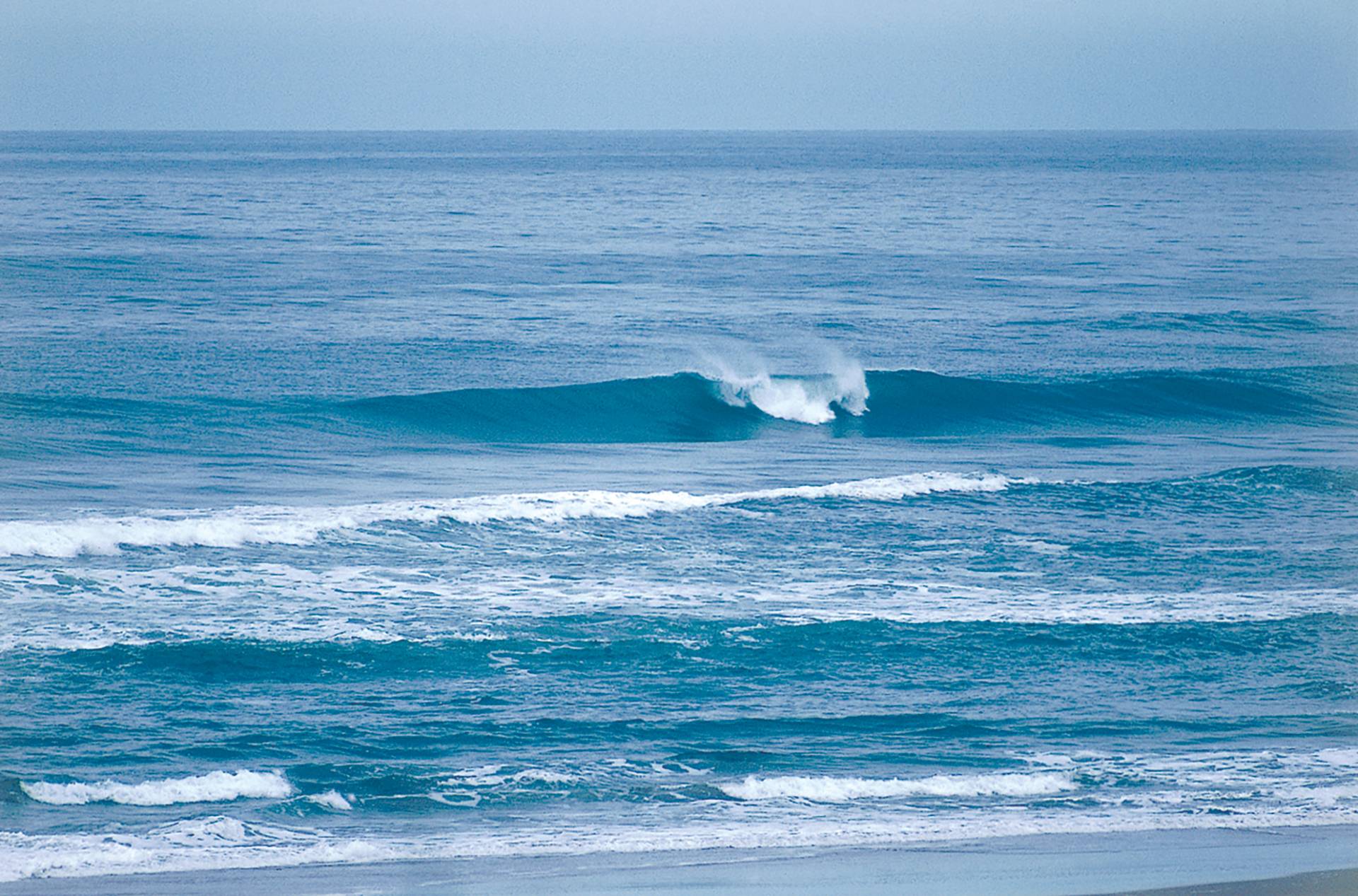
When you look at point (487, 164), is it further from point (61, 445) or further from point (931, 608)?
point (931, 608)

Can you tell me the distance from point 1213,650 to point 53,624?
9372 millimetres

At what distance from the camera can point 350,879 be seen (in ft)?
23.5

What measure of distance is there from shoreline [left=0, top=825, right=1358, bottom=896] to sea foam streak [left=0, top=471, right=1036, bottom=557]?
6.80m

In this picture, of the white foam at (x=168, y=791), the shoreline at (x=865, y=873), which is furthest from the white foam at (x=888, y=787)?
the white foam at (x=168, y=791)

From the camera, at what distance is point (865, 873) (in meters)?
7.29

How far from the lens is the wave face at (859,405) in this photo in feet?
70.2

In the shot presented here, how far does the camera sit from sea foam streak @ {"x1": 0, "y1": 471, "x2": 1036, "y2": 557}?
13453 mm

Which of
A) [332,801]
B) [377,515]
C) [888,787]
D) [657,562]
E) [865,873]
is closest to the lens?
[865,873]

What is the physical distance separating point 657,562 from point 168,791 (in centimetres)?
607

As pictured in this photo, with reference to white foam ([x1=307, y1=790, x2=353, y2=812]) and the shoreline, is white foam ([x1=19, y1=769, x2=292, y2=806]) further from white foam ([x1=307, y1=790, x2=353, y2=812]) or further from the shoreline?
the shoreline

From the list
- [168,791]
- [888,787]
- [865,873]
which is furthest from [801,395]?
[865,873]

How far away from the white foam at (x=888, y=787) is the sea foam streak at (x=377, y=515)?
6.65 m

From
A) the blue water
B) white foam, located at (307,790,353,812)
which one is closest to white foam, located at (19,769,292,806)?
the blue water

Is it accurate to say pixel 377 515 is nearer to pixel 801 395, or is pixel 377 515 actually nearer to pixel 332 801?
pixel 332 801
